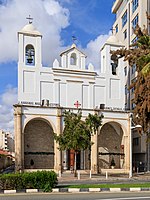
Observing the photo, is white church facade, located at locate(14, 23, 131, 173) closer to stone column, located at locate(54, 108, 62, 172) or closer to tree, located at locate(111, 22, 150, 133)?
stone column, located at locate(54, 108, 62, 172)

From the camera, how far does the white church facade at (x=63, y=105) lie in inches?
1695

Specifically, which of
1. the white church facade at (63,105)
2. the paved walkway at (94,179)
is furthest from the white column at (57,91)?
the paved walkway at (94,179)

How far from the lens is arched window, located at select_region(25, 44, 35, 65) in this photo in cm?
4584

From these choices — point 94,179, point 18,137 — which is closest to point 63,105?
point 18,137

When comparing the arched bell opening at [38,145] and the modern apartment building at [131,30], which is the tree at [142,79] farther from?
the arched bell opening at [38,145]

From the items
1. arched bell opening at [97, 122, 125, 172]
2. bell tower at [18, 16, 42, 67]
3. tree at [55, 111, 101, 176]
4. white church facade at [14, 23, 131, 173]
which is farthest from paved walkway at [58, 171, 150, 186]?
bell tower at [18, 16, 42, 67]

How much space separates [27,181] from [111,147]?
1124 inches

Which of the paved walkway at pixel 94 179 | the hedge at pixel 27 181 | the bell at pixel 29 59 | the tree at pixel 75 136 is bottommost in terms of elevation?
the paved walkway at pixel 94 179

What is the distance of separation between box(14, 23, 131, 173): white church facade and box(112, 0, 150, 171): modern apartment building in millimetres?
3713

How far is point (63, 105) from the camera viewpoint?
45.5 meters

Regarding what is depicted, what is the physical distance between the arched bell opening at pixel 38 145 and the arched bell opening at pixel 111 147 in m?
6.44

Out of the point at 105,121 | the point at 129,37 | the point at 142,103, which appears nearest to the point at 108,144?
the point at 105,121

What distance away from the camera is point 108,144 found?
157 feet

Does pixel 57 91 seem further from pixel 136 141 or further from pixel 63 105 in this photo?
pixel 136 141
